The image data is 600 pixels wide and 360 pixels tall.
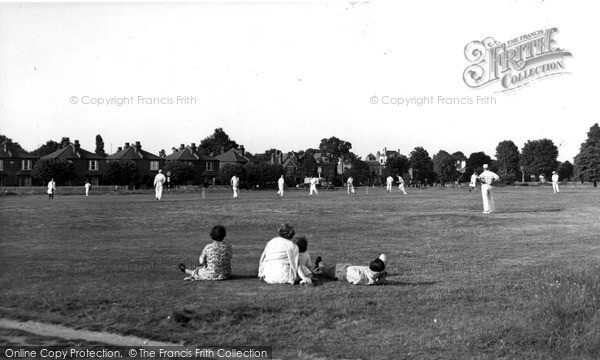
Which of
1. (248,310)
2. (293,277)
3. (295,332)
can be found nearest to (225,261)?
(293,277)

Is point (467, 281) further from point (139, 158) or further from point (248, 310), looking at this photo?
point (139, 158)

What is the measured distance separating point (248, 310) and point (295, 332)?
3.37 ft

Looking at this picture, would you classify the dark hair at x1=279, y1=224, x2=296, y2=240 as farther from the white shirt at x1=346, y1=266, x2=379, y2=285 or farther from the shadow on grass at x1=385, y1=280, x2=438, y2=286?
the shadow on grass at x1=385, y1=280, x2=438, y2=286

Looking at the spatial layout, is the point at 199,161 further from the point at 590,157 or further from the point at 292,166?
the point at 590,157

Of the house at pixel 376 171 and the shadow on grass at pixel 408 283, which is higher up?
the house at pixel 376 171

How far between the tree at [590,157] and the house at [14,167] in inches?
4136

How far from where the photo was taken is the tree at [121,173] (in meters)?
89.1

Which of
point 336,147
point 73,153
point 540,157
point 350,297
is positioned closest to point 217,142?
point 336,147

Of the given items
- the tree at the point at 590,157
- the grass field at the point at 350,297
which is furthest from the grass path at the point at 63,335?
the tree at the point at 590,157

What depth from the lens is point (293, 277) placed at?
10.6 metres

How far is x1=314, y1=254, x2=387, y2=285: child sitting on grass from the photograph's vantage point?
10.4 metres

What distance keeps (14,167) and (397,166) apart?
9468cm

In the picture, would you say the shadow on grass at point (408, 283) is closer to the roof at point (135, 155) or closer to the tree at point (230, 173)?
the tree at point (230, 173)

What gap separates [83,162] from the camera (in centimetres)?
10019
